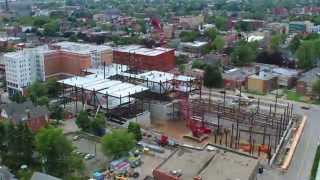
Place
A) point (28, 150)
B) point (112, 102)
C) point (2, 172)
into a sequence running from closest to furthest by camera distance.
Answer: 1. point (2, 172)
2. point (28, 150)
3. point (112, 102)

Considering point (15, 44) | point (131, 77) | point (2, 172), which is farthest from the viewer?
point (15, 44)

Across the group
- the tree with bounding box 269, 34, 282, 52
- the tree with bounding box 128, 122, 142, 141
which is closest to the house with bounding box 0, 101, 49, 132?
the tree with bounding box 128, 122, 142, 141

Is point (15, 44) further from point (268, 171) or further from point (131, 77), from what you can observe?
point (268, 171)

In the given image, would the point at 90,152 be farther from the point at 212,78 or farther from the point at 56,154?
the point at 212,78

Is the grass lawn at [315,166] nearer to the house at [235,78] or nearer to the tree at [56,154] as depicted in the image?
the tree at [56,154]

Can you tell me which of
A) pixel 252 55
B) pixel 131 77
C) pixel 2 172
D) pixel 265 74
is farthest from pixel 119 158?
pixel 252 55

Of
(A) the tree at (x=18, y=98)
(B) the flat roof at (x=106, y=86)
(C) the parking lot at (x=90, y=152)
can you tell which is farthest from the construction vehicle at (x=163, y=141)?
(A) the tree at (x=18, y=98)

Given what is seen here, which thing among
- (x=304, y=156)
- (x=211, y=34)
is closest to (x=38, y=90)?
(x=304, y=156)
